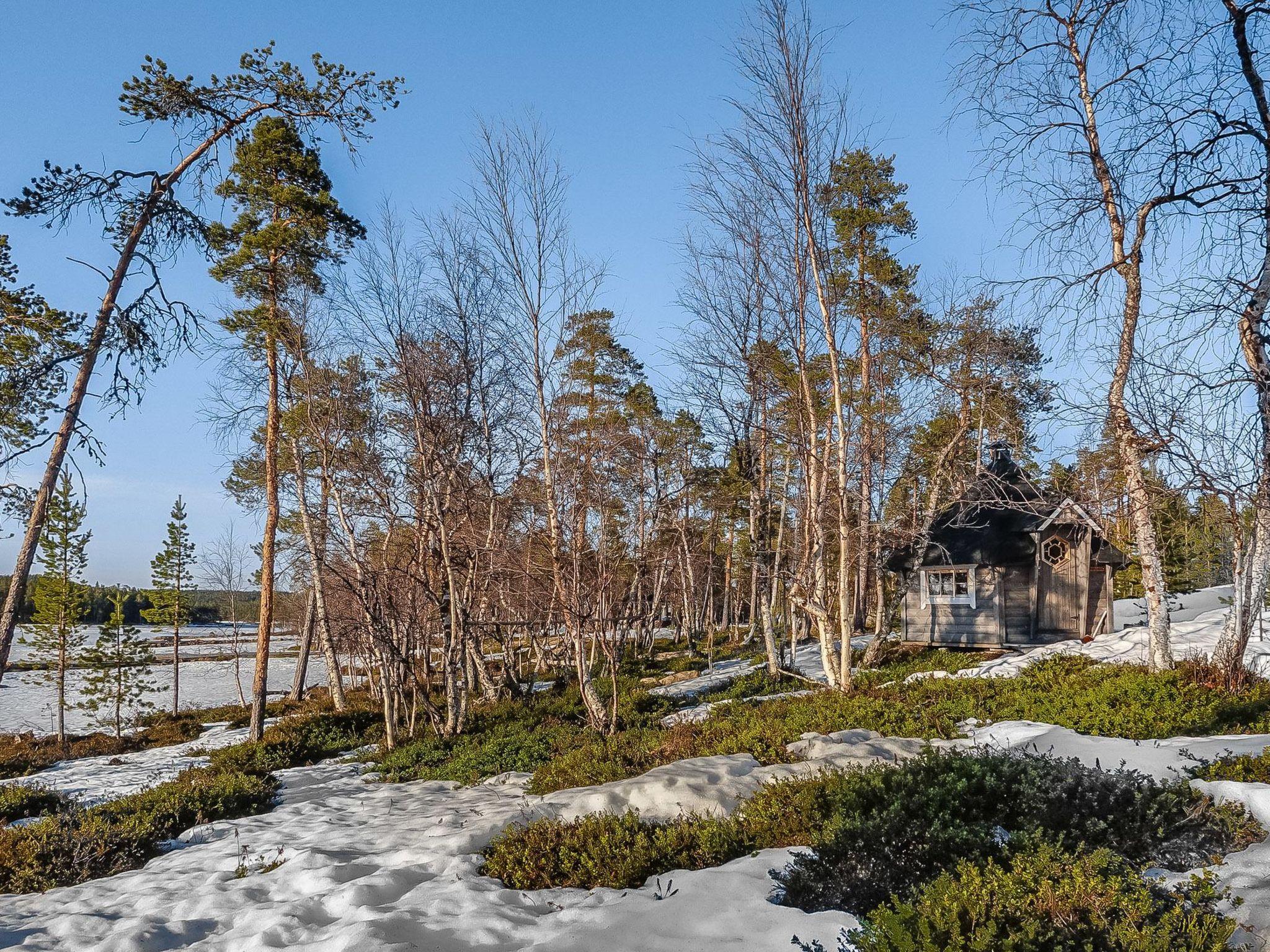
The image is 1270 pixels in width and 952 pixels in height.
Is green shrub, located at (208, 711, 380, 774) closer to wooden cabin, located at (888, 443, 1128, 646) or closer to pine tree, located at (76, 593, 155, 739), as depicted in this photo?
pine tree, located at (76, 593, 155, 739)

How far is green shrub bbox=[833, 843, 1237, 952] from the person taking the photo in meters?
2.92

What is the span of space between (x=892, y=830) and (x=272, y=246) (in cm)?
1451

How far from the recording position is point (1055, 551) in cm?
1903

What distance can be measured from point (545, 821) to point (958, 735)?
5.02 meters

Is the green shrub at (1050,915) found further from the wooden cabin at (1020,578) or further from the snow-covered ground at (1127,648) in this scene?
the wooden cabin at (1020,578)

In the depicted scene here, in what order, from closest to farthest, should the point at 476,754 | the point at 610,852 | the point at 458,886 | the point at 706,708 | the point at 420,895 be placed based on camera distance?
1. the point at 420,895
2. the point at 458,886
3. the point at 610,852
4. the point at 476,754
5. the point at 706,708

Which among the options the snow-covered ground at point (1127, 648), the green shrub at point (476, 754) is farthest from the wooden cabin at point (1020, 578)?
the green shrub at point (476, 754)

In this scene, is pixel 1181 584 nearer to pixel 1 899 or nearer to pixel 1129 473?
pixel 1129 473

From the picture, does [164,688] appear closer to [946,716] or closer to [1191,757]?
[946,716]

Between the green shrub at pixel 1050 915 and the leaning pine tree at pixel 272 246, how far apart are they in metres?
13.2

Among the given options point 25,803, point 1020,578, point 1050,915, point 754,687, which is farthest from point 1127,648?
point 25,803

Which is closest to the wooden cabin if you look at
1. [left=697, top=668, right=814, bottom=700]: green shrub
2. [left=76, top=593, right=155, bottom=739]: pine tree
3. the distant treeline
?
[left=697, top=668, right=814, bottom=700]: green shrub

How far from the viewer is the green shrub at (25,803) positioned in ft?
29.9

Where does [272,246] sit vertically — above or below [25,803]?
above
